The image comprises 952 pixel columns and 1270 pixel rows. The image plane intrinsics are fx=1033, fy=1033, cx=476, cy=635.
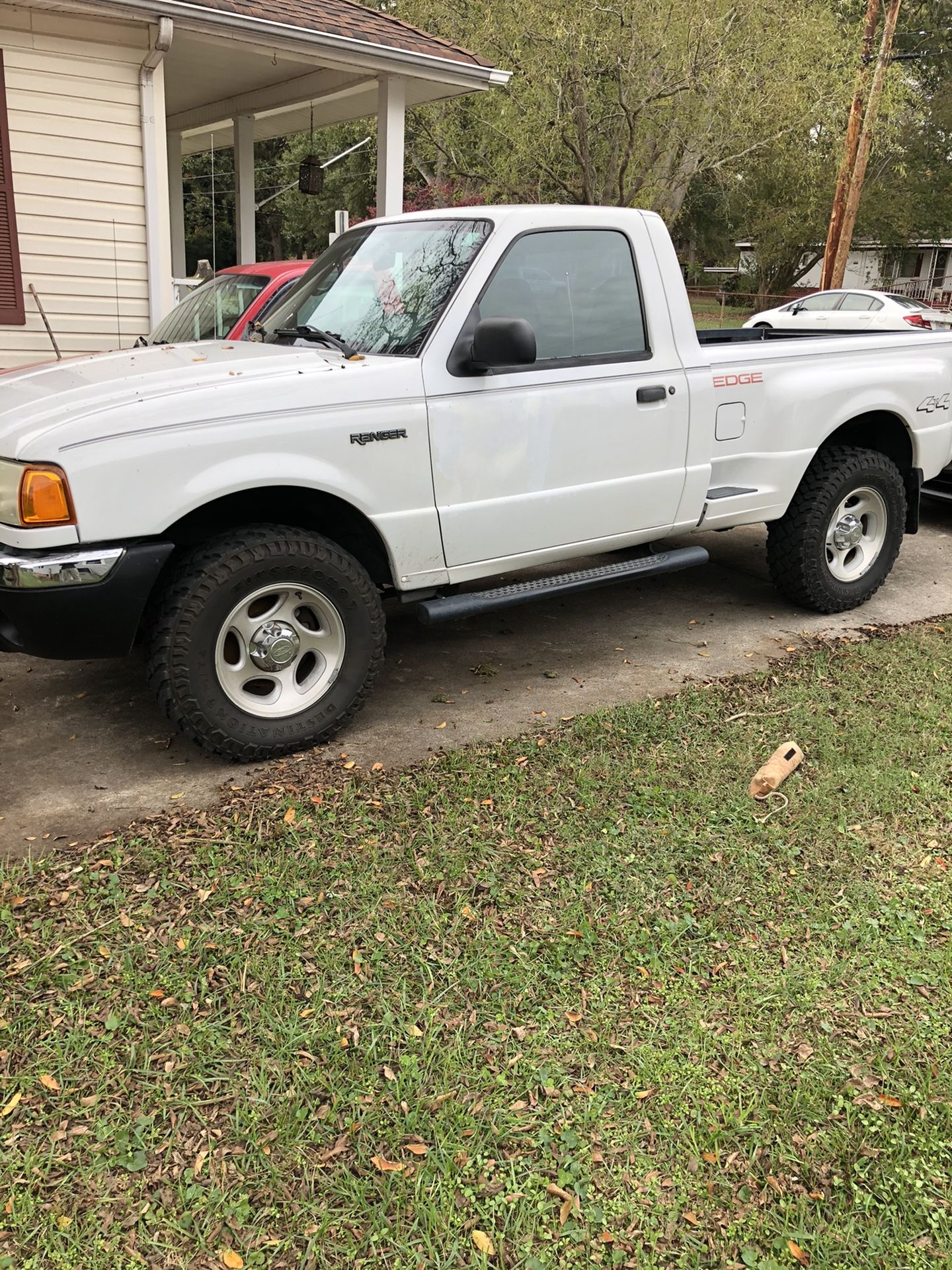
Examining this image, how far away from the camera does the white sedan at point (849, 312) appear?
17.3 m

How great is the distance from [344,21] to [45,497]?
7864 mm

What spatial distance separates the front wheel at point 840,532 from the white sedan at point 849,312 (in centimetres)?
1215

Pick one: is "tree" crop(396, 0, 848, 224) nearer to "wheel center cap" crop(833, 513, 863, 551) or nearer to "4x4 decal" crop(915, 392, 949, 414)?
"4x4 decal" crop(915, 392, 949, 414)

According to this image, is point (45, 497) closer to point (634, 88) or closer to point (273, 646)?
point (273, 646)

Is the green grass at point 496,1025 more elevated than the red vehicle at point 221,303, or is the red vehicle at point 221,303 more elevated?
the red vehicle at point 221,303

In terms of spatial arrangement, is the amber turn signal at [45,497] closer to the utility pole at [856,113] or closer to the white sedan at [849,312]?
the white sedan at [849,312]

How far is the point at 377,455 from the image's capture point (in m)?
3.92

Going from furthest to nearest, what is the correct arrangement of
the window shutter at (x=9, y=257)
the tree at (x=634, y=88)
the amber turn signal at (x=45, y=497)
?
the tree at (x=634, y=88), the window shutter at (x=9, y=257), the amber turn signal at (x=45, y=497)

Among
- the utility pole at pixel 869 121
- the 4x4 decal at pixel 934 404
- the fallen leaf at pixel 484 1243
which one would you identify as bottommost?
the fallen leaf at pixel 484 1243

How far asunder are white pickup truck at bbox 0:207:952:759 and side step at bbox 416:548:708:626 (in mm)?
16

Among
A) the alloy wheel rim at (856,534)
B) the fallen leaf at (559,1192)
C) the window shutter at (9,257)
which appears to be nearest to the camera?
the fallen leaf at (559,1192)

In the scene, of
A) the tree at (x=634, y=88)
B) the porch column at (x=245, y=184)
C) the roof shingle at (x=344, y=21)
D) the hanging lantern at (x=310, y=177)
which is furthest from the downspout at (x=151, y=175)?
the tree at (x=634, y=88)

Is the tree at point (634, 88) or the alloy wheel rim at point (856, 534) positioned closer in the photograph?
the alloy wheel rim at point (856, 534)

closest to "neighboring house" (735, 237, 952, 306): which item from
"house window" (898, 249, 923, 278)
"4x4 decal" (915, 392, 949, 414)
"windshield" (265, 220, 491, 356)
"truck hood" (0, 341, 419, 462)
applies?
"house window" (898, 249, 923, 278)
